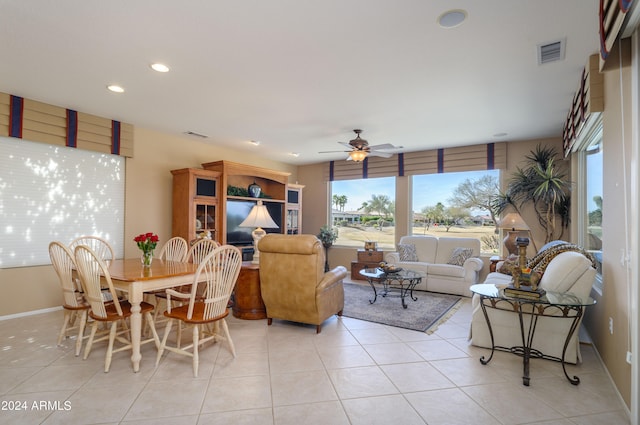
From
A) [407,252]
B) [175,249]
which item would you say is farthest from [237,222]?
[407,252]

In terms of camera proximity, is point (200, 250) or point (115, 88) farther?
point (200, 250)

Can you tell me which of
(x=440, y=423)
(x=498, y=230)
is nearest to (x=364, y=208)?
(x=498, y=230)

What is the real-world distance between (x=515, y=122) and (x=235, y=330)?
4.70 m

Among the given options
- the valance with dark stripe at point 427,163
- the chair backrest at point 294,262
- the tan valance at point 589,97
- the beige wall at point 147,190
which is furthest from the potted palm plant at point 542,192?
the beige wall at point 147,190

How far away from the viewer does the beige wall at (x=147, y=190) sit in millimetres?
4203

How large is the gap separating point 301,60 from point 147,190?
3673 millimetres

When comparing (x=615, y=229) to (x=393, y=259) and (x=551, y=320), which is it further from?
(x=393, y=259)

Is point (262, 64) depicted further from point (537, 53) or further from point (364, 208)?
point (364, 208)

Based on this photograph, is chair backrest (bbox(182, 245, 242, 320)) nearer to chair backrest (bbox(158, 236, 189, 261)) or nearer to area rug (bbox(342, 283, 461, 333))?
chair backrest (bbox(158, 236, 189, 261))

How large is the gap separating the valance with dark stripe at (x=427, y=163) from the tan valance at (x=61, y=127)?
4.36 m

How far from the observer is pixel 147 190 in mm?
5227

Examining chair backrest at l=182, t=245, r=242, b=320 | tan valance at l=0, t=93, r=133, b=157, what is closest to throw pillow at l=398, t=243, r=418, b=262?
chair backrest at l=182, t=245, r=242, b=320

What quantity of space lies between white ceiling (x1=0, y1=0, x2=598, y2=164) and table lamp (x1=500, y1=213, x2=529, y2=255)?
4.65ft

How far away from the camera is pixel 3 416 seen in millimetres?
1986
